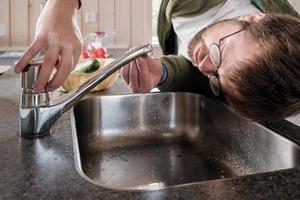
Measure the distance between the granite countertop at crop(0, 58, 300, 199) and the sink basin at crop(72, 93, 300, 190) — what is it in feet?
0.60

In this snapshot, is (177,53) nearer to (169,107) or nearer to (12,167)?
(169,107)

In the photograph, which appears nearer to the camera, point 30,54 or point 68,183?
point 68,183

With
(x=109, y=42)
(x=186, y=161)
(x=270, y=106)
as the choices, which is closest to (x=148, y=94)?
(x=186, y=161)

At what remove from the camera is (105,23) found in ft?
10.4

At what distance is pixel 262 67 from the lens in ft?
1.96

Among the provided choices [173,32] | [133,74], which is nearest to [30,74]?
[133,74]

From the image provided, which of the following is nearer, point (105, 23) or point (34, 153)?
point (34, 153)

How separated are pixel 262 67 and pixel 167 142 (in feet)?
1.32

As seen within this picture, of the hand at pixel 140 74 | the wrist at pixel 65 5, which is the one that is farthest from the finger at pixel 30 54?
the hand at pixel 140 74

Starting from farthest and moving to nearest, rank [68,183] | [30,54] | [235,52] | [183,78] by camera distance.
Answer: [183,78]
[235,52]
[30,54]
[68,183]

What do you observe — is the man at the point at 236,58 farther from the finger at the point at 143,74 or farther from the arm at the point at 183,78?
the arm at the point at 183,78

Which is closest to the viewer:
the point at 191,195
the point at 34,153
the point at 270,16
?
the point at 191,195

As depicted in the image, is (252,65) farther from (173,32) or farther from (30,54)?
(173,32)

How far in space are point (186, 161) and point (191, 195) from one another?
46 cm
